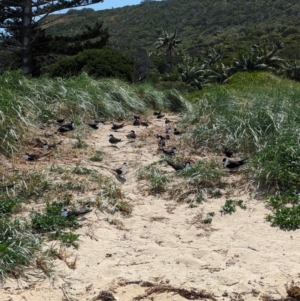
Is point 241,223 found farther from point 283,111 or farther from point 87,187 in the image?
point 283,111

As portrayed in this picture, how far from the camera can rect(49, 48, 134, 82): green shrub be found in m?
13.4

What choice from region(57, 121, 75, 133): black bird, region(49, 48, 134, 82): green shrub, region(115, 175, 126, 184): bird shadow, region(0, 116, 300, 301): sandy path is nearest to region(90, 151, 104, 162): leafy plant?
region(115, 175, 126, 184): bird shadow

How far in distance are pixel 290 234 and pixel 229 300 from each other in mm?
1199

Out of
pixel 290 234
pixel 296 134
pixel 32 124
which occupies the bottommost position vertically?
pixel 290 234

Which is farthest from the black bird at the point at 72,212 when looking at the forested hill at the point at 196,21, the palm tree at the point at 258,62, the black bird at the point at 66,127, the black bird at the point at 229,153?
the forested hill at the point at 196,21

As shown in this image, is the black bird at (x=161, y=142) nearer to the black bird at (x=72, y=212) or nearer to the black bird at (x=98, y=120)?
the black bird at (x=98, y=120)

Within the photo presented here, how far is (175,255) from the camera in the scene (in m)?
3.73

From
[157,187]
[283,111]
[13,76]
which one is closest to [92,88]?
[13,76]

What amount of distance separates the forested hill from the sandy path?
49.4 meters

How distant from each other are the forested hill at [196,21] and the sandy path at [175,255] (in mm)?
49434

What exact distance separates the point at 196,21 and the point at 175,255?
72265 millimetres

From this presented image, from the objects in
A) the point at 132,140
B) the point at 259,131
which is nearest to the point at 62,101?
the point at 132,140

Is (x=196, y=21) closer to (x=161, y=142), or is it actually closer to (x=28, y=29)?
(x=28, y=29)

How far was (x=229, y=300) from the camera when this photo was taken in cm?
305
